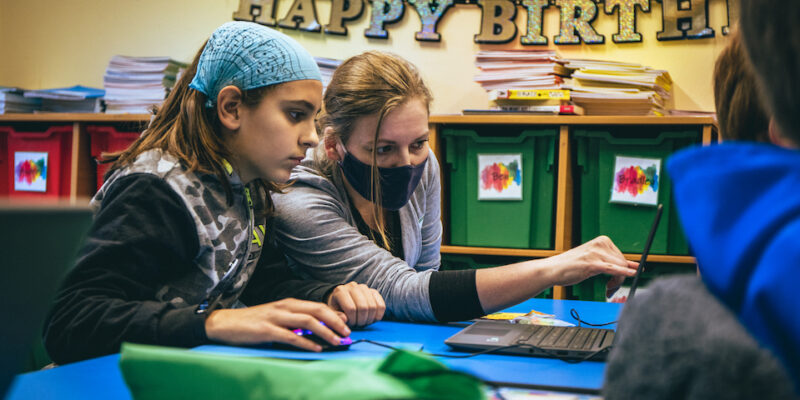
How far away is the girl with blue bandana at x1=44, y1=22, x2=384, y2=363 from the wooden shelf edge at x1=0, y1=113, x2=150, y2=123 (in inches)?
52.6

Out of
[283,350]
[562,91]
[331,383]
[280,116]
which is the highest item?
[562,91]

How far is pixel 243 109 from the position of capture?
1.15 meters

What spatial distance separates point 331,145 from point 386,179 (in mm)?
154

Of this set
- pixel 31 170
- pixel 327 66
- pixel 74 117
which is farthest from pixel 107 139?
pixel 327 66

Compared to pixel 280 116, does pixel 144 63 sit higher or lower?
higher

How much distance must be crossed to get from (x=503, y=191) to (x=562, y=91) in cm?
39

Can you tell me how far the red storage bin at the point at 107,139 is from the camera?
2.47 m

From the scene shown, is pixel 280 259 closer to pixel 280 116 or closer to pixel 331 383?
pixel 280 116

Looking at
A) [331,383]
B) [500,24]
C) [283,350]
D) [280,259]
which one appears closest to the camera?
[331,383]

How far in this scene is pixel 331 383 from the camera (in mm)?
434

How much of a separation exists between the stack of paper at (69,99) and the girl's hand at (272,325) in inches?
76.8

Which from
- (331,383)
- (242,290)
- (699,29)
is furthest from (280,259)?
(699,29)

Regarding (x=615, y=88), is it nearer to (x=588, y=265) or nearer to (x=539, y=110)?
(x=539, y=110)

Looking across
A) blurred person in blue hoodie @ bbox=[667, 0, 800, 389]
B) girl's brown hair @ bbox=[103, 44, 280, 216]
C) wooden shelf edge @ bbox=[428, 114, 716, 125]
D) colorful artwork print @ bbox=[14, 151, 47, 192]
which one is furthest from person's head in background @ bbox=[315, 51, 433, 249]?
colorful artwork print @ bbox=[14, 151, 47, 192]
